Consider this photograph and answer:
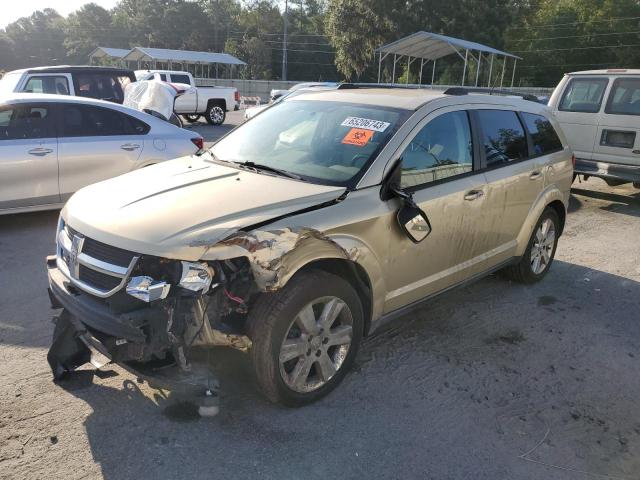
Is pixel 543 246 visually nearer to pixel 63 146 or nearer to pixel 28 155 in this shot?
pixel 63 146

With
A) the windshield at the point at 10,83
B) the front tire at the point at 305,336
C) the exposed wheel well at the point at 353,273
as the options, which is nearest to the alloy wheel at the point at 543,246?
the exposed wheel well at the point at 353,273

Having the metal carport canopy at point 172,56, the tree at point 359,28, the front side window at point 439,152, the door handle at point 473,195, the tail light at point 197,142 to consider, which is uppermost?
the tree at point 359,28

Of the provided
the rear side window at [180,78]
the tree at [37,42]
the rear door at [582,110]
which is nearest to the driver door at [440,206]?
the rear door at [582,110]

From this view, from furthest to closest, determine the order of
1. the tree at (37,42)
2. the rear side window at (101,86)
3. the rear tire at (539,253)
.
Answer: the tree at (37,42), the rear side window at (101,86), the rear tire at (539,253)

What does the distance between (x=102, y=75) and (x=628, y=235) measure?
10815 millimetres

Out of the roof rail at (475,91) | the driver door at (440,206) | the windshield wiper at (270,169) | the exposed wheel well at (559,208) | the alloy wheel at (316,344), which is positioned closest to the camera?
the alloy wheel at (316,344)

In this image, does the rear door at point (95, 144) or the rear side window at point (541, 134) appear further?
the rear door at point (95, 144)

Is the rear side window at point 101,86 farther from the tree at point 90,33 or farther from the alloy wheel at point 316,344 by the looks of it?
the tree at point 90,33

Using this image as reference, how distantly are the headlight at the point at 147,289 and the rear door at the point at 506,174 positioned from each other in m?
2.67

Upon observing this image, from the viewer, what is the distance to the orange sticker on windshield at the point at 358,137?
3.65 meters

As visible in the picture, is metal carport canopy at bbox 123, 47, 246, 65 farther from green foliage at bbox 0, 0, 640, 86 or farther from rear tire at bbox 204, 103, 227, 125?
rear tire at bbox 204, 103, 227, 125

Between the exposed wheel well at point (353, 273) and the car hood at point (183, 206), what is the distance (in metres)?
0.35

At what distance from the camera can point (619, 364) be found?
3980mm

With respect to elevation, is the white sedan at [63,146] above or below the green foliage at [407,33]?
below
